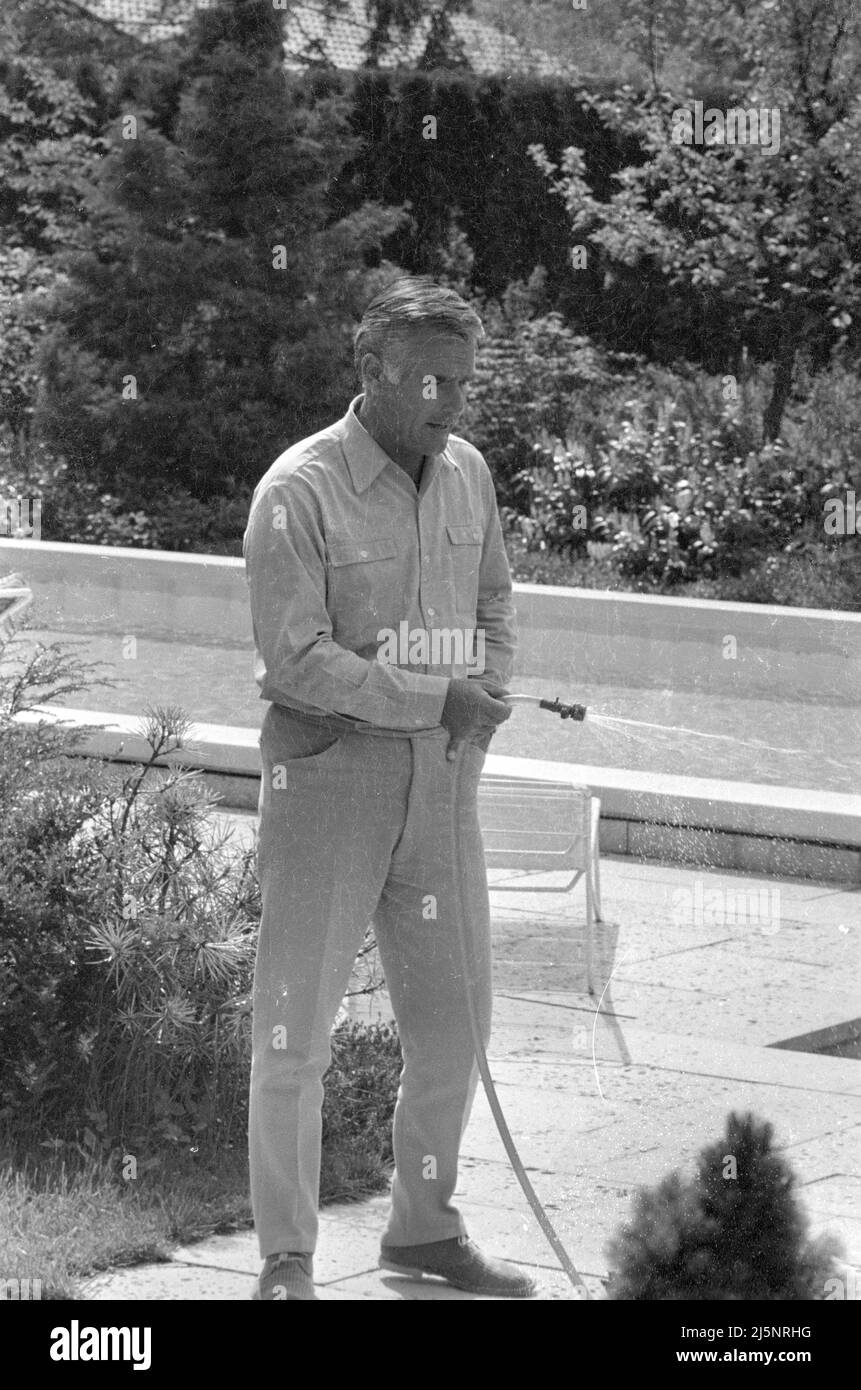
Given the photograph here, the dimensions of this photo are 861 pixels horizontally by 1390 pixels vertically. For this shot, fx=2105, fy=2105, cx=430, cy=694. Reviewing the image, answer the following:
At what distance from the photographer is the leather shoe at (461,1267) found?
2668 mm

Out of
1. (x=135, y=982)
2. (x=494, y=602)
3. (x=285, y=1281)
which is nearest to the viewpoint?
(x=285, y=1281)

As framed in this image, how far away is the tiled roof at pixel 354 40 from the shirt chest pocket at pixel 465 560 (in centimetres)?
71

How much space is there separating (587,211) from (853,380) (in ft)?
1.70

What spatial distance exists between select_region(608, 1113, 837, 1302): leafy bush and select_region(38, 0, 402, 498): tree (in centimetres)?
114

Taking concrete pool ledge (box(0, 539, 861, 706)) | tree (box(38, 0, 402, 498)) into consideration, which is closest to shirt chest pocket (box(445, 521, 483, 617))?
tree (box(38, 0, 402, 498))

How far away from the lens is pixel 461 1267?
268 cm

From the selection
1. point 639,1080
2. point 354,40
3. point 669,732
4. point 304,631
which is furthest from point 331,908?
point 354,40

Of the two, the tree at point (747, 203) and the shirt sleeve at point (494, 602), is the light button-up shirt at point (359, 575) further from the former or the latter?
the tree at point (747, 203)

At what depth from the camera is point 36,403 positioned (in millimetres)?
3055

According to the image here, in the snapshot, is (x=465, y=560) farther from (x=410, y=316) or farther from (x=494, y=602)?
(x=410, y=316)

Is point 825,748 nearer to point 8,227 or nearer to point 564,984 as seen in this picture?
point 564,984

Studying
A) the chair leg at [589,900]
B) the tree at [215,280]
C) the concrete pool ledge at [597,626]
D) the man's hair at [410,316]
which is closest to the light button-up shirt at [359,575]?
the man's hair at [410,316]

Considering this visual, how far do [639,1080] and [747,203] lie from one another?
1278 mm

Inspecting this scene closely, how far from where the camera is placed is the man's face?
253cm
